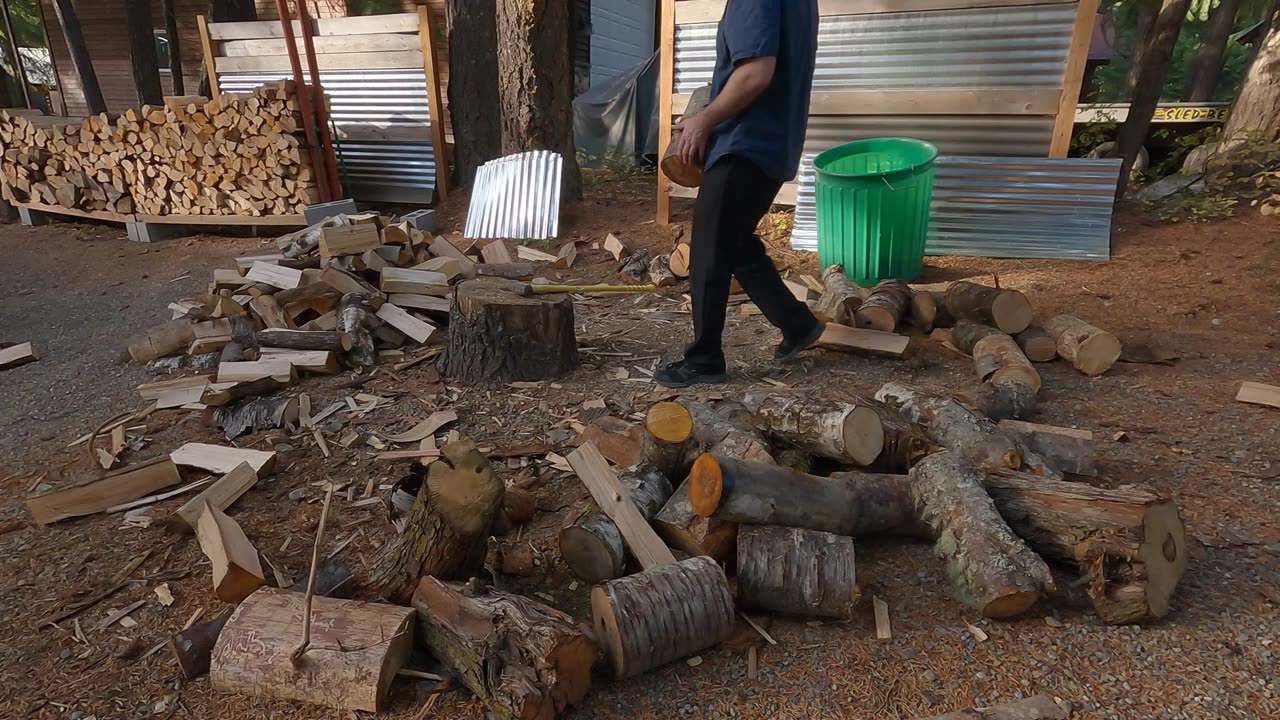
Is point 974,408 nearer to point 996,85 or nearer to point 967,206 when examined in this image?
point 967,206

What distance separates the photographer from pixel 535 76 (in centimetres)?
694

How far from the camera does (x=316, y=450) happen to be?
320 centimetres

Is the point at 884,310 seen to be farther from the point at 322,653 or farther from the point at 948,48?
the point at 322,653

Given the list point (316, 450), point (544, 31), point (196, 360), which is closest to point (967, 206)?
point (544, 31)

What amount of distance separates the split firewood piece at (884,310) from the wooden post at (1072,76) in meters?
2.49

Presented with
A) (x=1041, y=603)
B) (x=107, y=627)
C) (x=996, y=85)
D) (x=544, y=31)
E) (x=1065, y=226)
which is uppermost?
(x=544, y=31)

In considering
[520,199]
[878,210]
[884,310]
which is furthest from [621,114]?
[884,310]

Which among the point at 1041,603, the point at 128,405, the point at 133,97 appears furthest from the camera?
the point at 133,97

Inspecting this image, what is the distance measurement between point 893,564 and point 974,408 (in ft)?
3.14

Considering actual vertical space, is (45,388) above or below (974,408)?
below

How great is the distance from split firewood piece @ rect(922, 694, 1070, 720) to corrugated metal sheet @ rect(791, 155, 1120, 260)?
4.62 m

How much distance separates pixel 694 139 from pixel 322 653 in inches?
98.1

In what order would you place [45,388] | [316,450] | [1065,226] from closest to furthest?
[316,450] → [45,388] → [1065,226]

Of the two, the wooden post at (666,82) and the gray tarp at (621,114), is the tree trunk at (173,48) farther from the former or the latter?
the wooden post at (666,82)
